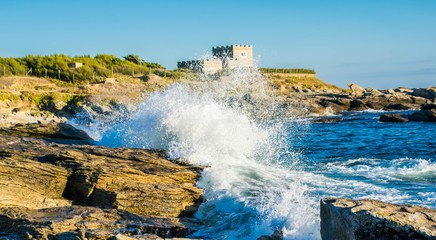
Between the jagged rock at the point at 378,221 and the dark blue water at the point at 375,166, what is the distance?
3.64 m

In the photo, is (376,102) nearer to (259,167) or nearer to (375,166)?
(375,166)

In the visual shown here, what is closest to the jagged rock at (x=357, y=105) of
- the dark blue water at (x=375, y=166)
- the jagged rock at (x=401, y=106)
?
the jagged rock at (x=401, y=106)

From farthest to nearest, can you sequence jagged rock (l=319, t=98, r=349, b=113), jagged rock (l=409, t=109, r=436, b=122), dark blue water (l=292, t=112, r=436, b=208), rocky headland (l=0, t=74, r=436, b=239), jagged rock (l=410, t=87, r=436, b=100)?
jagged rock (l=410, t=87, r=436, b=100), jagged rock (l=319, t=98, r=349, b=113), jagged rock (l=409, t=109, r=436, b=122), dark blue water (l=292, t=112, r=436, b=208), rocky headland (l=0, t=74, r=436, b=239)

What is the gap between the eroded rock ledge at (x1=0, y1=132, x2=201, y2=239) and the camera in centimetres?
584

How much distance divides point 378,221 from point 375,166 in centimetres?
888

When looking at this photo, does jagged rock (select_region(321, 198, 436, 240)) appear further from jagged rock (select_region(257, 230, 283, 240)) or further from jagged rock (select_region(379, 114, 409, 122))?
jagged rock (select_region(379, 114, 409, 122))

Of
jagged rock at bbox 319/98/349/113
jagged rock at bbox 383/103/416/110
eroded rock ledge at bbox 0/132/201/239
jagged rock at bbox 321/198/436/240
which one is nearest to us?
jagged rock at bbox 321/198/436/240

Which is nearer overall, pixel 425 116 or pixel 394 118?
pixel 425 116

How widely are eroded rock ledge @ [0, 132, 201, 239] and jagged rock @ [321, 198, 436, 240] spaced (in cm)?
210

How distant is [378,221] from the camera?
4.25 metres

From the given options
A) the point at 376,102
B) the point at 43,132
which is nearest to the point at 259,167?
the point at 43,132

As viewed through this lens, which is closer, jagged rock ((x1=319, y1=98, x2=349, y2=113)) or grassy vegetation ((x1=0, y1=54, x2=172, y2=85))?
grassy vegetation ((x1=0, y1=54, x2=172, y2=85))

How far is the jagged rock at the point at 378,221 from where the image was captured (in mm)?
4120

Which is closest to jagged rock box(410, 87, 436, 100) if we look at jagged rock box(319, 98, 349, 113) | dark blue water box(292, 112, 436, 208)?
jagged rock box(319, 98, 349, 113)
